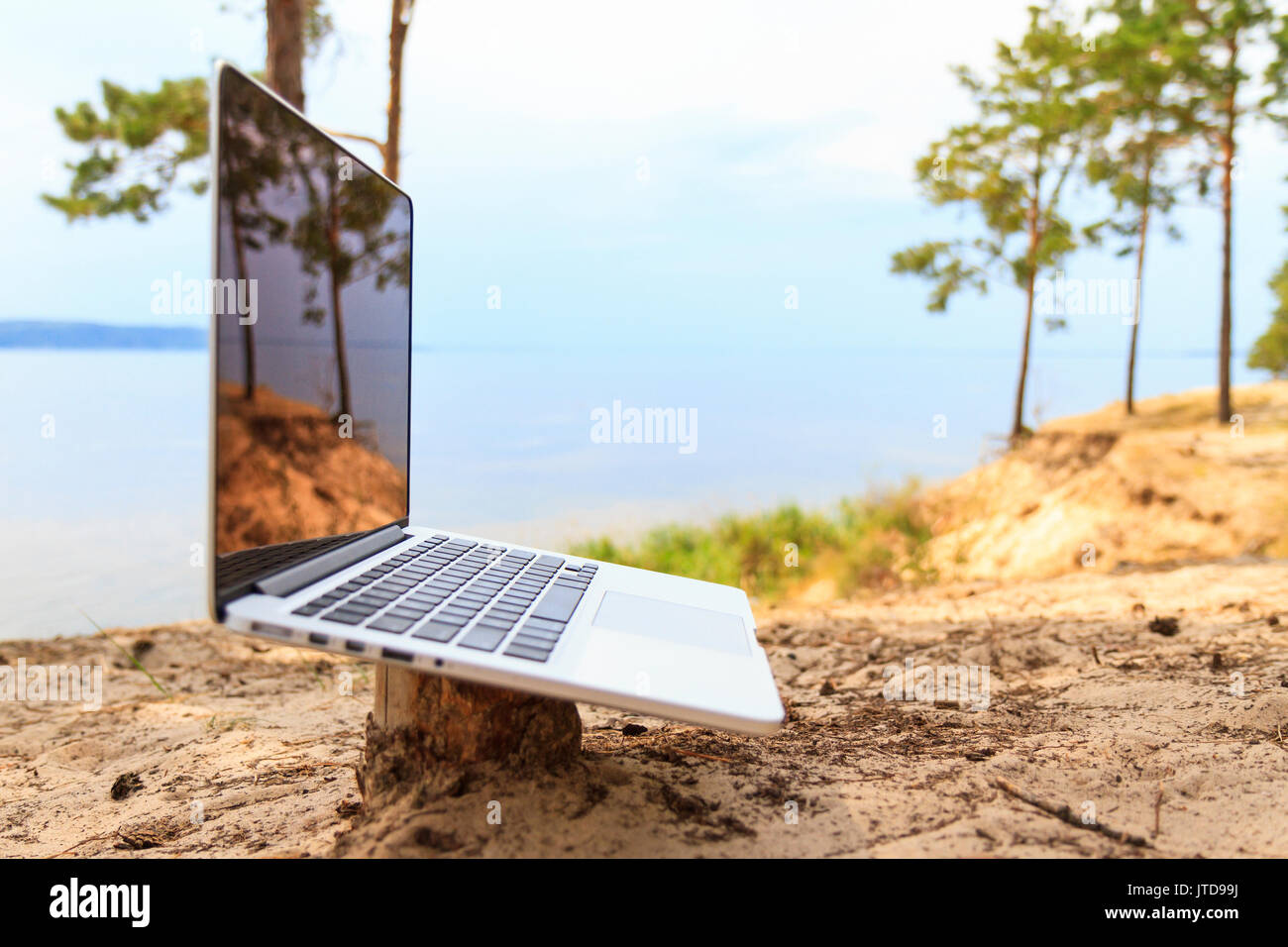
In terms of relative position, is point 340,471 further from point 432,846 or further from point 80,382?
point 80,382

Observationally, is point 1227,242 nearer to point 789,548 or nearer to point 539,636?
point 789,548

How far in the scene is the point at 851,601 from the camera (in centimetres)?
530

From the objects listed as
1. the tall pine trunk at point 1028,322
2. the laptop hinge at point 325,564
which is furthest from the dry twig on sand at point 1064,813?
the tall pine trunk at point 1028,322

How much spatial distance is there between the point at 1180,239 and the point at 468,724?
14371mm

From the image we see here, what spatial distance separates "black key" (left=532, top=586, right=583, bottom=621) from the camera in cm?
148

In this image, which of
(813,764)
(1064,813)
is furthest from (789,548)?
(1064,813)

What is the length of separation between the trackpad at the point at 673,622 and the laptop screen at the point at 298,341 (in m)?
0.60

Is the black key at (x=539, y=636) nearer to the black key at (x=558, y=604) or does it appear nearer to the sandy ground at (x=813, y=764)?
the black key at (x=558, y=604)

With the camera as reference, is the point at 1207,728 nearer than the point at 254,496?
No

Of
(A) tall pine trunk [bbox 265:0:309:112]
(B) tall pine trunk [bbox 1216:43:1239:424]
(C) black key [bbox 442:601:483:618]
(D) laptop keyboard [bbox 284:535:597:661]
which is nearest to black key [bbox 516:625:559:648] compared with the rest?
(D) laptop keyboard [bbox 284:535:597:661]

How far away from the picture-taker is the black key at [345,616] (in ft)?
4.00
